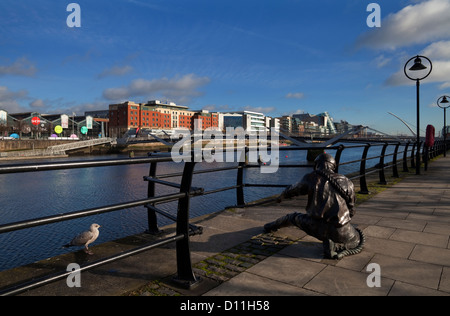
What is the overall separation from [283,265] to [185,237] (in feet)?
3.61

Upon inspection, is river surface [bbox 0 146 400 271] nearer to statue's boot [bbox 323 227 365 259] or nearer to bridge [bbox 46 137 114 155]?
statue's boot [bbox 323 227 365 259]

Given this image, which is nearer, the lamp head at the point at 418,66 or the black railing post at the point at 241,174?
the black railing post at the point at 241,174

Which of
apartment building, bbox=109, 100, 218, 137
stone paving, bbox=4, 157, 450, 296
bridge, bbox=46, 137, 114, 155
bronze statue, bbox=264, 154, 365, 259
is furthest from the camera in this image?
apartment building, bbox=109, 100, 218, 137

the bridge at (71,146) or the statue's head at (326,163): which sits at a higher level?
the bridge at (71,146)

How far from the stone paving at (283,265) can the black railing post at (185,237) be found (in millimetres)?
101

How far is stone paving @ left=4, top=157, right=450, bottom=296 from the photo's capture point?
2539mm

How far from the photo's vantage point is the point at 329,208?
3.13m

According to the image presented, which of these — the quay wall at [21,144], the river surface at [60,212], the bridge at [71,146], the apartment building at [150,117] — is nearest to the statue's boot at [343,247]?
the river surface at [60,212]

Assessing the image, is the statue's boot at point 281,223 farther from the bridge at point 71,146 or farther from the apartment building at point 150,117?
the apartment building at point 150,117

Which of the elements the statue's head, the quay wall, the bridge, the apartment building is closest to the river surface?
the statue's head

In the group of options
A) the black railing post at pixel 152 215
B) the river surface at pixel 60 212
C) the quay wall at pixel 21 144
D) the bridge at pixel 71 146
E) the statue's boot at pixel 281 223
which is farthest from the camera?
the quay wall at pixel 21 144

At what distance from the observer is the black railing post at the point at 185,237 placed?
263 cm

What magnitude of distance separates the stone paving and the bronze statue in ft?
0.62

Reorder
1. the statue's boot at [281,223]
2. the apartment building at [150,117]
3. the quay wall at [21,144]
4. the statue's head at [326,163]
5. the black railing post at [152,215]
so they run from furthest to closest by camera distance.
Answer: the apartment building at [150,117] < the quay wall at [21,144] < the black railing post at [152,215] < the statue's boot at [281,223] < the statue's head at [326,163]
